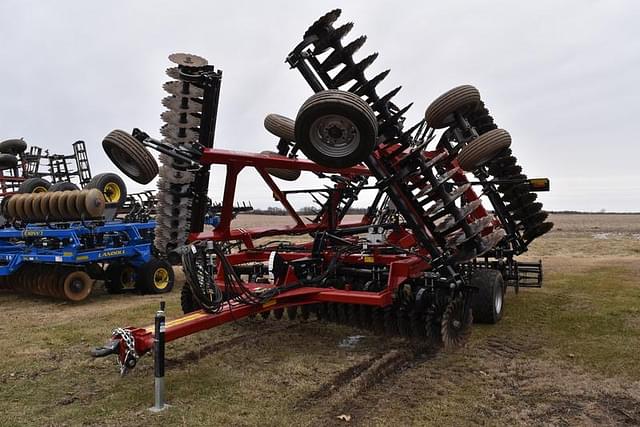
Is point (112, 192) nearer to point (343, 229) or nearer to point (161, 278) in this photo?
point (161, 278)

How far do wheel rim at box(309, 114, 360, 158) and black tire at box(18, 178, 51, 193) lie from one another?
8.94 m

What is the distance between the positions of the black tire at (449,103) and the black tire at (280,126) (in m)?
1.94

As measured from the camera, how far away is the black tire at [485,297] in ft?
22.5

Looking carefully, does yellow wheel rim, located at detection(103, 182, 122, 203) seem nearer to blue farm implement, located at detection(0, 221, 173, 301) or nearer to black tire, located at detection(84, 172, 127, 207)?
black tire, located at detection(84, 172, 127, 207)

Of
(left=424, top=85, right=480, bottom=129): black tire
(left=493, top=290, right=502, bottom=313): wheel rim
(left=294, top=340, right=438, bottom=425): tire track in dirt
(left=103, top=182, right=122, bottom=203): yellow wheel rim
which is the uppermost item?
(left=424, top=85, right=480, bottom=129): black tire

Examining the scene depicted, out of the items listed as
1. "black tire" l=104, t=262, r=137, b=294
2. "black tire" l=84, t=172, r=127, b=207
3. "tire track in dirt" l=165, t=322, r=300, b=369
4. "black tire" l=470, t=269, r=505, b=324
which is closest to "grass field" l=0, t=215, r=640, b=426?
"tire track in dirt" l=165, t=322, r=300, b=369

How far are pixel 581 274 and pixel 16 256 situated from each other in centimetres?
1069

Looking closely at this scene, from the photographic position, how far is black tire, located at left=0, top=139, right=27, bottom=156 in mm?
12289

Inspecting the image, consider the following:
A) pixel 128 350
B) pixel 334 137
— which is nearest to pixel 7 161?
pixel 128 350

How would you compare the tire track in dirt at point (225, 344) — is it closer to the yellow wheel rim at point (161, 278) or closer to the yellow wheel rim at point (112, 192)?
the yellow wheel rim at point (161, 278)

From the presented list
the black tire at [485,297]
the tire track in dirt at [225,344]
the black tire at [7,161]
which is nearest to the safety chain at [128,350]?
the tire track in dirt at [225,344]

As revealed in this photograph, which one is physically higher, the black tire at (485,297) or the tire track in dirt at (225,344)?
the black tire at (485,297)

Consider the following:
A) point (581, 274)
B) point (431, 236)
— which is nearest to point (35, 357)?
point (431, 236)

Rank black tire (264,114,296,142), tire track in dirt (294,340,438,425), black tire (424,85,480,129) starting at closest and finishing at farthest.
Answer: tire track in dirt (294,340,438,425)
black tire (424,85,480,129)
black tire (264,114,296,142)
